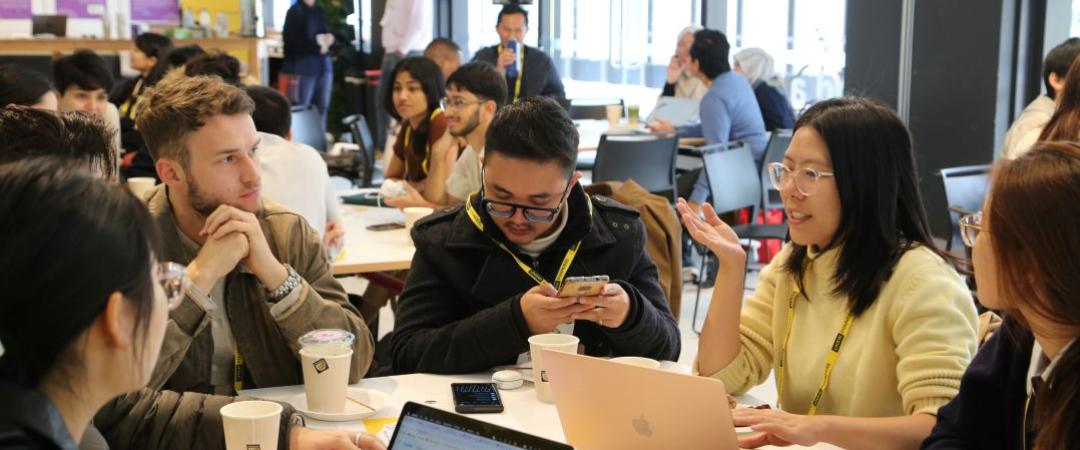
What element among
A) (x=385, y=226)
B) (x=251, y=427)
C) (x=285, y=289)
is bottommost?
(x=385, y=226)

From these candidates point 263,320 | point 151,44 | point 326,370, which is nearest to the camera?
point 326,370

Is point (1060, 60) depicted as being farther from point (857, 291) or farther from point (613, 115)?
point (857, 291)

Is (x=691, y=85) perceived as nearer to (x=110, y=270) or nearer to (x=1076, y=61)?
(x=1076, y=61)

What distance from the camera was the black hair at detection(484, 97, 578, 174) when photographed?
2.46 metres

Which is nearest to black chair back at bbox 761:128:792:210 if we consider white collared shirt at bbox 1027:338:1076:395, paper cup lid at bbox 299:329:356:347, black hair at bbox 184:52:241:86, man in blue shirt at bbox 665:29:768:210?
man in blue shirt at bbox 665:29:768:210

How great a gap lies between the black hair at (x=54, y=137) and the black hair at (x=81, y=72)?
11.3 ft

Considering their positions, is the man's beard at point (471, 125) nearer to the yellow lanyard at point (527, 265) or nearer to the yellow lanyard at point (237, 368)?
the yellow lanyard at point (527, 265)

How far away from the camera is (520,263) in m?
2.51

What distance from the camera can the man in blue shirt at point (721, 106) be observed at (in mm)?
6367

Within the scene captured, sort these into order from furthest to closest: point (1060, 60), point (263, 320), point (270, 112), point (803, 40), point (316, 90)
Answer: point (316, 90) → point (803, 40) → point (1060, 60) → point (270, 112) → point (263, 320)

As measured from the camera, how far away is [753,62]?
299 inches

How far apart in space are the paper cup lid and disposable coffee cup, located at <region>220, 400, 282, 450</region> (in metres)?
0.30

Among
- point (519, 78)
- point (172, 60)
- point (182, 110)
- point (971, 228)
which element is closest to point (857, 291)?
point (971, 228)

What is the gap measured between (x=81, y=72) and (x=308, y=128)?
5.03ft
